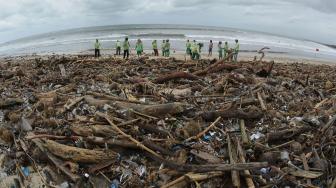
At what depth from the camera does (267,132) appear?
7336mm

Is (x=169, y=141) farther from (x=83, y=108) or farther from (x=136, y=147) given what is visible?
(x=83, y=108)

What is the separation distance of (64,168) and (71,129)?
0.89 metres

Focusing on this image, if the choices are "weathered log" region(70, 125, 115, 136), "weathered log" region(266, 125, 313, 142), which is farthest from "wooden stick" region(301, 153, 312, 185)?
"weathered log" region(70, 125, 115, 136)

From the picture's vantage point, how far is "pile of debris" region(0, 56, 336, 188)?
6.38 metres

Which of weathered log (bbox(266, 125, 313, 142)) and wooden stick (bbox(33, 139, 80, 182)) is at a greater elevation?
weathered log (bbox(266, 125, 313, 142))

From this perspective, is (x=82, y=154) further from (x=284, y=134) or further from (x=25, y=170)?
(x=284, y=134)

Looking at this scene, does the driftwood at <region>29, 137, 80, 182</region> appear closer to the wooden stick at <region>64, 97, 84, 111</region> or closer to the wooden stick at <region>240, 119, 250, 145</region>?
the wooden stick at <region>64, 97, 84, 111</region>

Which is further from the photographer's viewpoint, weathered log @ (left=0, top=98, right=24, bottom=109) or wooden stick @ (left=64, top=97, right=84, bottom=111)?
weathered log @ (left=0, top=98, right=24, bottom=109)

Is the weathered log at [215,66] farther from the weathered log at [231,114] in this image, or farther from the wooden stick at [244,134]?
the wooden stick at [244,134]

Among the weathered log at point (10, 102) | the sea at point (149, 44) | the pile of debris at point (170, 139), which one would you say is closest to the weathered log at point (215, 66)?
the pile of debris at point (170, 139)

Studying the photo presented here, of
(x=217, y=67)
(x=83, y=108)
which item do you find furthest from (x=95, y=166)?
(x=217, y=67)

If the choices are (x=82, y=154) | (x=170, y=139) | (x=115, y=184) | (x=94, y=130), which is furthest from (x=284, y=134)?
(x=82, y=154)

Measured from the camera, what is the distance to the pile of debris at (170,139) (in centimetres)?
638

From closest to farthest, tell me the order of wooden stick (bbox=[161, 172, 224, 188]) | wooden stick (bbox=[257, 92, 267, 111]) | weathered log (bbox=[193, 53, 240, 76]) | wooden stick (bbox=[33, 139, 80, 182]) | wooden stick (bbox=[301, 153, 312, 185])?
wooden stick (bbox=[161, 172, 224, 188]) < wooden stick (bbox=[301, 153, 312, 185]) < wooden stick (bbox=[33, 139, 80, 182]) < wooden stick (bbox=[257, 92, 267, 111]) < weathered log (bbox=[193, 53, 240, 76])
